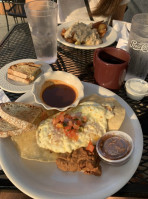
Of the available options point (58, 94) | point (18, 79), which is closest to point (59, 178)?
point (58, 94)

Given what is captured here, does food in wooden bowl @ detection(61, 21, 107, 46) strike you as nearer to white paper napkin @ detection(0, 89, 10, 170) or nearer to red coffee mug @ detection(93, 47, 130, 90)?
red coffee mug @ detection(93, 47, 130, 90)

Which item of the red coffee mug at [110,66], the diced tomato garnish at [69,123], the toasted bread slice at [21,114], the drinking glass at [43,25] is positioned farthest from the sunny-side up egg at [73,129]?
the drinking glass at [43,25]

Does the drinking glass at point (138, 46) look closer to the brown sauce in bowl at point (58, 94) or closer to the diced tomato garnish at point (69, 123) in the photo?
the brown sauce in bowl at point (58, 94)

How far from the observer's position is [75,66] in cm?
237

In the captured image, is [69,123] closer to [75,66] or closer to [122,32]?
[75,66]

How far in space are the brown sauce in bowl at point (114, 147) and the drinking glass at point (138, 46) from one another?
36.8 inches

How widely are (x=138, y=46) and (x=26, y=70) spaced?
1232 mm

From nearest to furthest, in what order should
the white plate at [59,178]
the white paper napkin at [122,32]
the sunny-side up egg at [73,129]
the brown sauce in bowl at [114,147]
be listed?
1. the white plate at [59,178]
2. the brown sauce in bowl at [114,147]
3. the sunny-side up egg at [73,129]
4. the white paper napkin at [122,32]

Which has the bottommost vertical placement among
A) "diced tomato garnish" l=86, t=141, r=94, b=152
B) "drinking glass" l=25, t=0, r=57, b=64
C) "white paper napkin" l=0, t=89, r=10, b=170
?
"diced tomato garnish" l=86, t=141, r=94, b=152

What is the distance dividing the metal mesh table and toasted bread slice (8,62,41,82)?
0.23 m

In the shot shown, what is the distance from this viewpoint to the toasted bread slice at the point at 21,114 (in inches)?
62.4

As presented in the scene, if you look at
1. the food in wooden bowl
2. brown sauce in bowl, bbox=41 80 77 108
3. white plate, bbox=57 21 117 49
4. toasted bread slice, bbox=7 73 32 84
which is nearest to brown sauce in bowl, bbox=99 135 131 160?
brown sauce in bowl, bbox=41 80 77 108

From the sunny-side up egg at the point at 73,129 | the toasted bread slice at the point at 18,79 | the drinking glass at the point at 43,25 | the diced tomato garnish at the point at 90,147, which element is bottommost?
the diced tomato garnish at the point at 90,147

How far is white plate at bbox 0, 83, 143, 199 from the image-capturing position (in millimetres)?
1207
